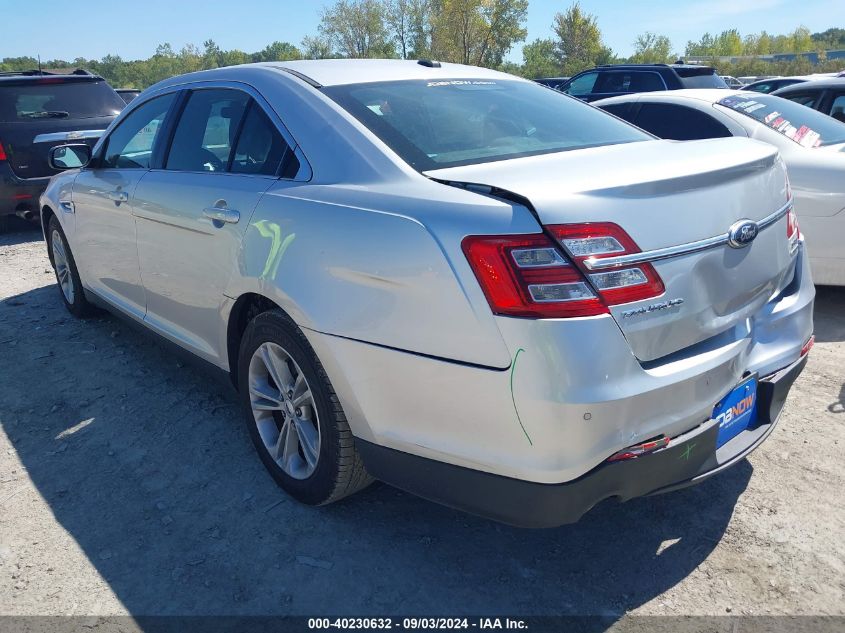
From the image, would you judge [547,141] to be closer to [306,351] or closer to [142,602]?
[306,351]

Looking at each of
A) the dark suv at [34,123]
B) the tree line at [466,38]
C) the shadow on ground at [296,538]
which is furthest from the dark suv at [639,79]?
the tree line at [466,38]

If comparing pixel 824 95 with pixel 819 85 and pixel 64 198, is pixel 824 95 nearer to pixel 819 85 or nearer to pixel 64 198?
pixel 819 85

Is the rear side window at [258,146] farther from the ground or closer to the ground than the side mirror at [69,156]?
farther from the ground

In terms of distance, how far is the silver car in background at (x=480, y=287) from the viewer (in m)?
1.95

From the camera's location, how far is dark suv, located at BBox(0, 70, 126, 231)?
7984mm

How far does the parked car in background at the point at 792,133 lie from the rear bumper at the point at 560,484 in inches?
114

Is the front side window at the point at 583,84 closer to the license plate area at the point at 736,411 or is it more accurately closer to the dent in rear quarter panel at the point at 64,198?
the dent in rear quarter panel at the point at 64,198

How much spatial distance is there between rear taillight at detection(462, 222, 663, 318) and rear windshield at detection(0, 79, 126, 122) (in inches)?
318

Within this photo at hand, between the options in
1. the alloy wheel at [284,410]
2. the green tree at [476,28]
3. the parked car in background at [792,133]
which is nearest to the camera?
the alloy wheel at [284,410]

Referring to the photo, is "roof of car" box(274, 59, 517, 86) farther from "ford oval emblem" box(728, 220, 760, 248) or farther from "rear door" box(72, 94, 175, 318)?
"ford oval emblem" box(728, 220, 760, 248)

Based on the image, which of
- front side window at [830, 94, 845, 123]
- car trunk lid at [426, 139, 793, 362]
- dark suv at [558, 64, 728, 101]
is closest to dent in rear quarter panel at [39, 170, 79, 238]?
car trunk lid at [426, 139, 793, 362]

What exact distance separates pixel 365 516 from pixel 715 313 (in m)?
1.51

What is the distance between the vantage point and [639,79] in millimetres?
12789

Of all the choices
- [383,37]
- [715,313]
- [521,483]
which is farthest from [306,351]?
[383,37]
